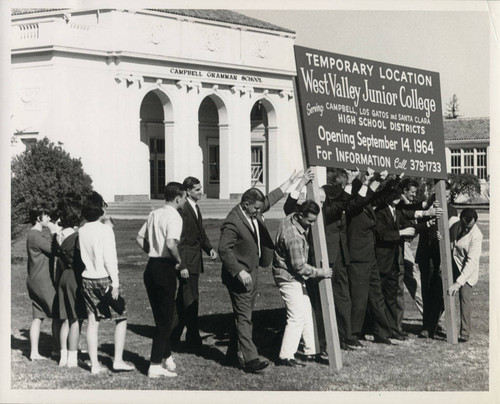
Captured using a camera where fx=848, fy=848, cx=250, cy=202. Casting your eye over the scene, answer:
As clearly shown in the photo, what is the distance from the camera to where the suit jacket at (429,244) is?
9930mm

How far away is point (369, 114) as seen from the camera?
8.80 meters

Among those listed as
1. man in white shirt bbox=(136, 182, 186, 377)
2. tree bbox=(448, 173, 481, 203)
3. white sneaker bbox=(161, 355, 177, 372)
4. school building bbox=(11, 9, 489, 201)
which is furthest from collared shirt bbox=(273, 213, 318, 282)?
school building bbox=(11, 9, 489, 201)

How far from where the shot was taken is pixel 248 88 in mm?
31875

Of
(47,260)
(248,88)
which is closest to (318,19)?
(47,260)

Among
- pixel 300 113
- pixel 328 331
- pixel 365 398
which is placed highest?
pixel 300 113

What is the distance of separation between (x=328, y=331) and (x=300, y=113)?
215 cm

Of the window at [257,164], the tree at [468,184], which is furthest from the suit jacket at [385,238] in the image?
the window at [257,164]

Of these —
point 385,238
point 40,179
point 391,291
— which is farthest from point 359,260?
point 40,179

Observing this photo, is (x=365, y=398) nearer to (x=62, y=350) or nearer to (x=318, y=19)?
(x=62, y=350)

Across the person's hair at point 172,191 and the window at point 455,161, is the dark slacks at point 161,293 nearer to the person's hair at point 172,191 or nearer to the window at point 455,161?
the person's hair at point 172,191

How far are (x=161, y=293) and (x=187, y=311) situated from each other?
1.41 m

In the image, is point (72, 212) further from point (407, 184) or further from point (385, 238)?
point (407, 184)

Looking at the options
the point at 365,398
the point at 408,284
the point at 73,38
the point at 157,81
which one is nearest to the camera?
the point at 365,398

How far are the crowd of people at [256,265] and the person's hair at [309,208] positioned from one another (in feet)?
0.04
